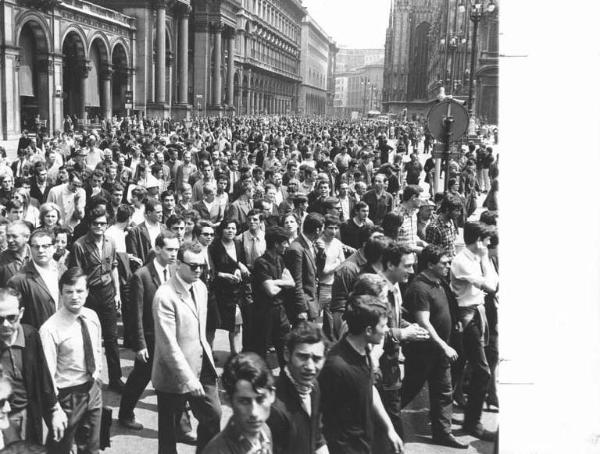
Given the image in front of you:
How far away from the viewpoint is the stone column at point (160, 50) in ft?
172

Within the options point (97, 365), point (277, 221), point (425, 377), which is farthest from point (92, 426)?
point (277, 221)

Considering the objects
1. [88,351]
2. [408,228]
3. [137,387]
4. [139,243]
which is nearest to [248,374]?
[88,351]

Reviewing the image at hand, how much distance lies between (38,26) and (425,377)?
35881 millimetres

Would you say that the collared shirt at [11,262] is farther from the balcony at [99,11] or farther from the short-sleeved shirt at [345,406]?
the balcony at [99,11]

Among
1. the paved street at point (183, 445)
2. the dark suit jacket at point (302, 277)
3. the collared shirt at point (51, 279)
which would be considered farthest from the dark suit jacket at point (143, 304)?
the dark suit jacket at point (302, 277)

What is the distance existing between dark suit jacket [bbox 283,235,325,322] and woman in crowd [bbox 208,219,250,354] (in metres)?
0.76

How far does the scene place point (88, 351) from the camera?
15.8 ft

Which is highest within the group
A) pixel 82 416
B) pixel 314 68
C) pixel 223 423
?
pixel 314 68

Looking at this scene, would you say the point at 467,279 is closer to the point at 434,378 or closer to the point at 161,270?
the point at 434,378

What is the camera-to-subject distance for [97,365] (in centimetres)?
482

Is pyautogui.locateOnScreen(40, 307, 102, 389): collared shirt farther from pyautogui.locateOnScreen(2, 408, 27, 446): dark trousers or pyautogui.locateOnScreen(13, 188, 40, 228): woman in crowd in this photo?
pyautogui.locateOnScreen(13, 188, 40, 228): woman in crowd

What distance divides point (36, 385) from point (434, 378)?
318 cm

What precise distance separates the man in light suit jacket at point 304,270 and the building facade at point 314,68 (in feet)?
386

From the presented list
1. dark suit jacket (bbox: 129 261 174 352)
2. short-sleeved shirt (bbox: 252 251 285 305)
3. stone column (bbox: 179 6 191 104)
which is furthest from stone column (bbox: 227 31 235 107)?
dark suit jacket (bbox: 129 261 174 352)
